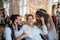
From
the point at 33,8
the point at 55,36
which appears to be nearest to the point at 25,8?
the point at 33,8

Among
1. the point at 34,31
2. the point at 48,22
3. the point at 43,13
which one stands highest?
the point at 43,13

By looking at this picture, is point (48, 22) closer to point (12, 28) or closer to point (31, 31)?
point (31, 31)

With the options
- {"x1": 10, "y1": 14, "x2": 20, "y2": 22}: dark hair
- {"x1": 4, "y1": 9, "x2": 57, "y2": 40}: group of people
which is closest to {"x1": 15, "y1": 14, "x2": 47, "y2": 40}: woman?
{"x1": 4, "y1": 9, "x2": 57, "y2": 40}: group of people

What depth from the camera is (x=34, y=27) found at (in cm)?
187

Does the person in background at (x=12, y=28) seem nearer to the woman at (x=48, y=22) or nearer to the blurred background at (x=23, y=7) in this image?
the blurred background at (x=23, y=7)

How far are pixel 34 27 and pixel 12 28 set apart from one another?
262 mm

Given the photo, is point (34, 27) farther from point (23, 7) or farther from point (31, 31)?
point (23, 7)

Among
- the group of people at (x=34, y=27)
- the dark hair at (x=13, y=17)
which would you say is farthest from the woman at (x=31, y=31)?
the dark hair at (x=13, y=17)

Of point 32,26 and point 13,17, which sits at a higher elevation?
point 13,17

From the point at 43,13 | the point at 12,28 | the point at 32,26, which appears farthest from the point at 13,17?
the point at 43,13

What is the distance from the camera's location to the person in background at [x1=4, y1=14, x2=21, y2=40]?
5.86ft

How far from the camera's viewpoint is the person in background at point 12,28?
1786 millimetres

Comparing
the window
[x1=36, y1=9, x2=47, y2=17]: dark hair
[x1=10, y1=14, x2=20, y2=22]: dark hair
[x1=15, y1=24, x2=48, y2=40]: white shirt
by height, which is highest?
the window

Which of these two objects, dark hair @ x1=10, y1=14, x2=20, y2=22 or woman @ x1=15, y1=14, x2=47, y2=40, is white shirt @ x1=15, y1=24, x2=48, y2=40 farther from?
dark hair @ x1=10, y1=14, x2=20, y2=22
